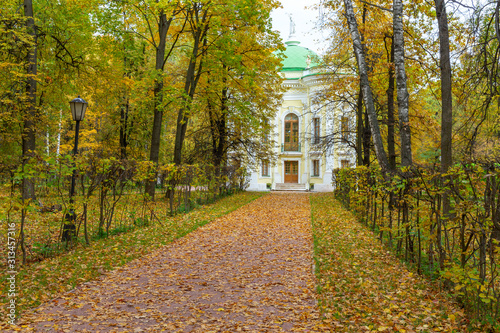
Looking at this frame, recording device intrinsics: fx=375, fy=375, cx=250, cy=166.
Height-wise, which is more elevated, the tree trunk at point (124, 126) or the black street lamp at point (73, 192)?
the tree trunk at point (124, 126)

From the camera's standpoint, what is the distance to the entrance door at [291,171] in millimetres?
31781

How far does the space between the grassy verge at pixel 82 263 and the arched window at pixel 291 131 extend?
22799 millimetres

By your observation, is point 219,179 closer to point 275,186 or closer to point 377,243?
point 377,243

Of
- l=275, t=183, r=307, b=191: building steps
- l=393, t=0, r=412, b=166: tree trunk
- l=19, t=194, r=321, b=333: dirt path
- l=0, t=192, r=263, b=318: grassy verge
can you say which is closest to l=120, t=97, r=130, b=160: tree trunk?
l=0, t=192, r=263, b=318: grassy verge

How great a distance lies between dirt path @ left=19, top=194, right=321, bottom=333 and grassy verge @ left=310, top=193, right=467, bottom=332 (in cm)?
27

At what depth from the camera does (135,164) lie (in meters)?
8.84

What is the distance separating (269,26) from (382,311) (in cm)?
1202

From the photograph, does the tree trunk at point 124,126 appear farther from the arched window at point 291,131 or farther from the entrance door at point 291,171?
the arched window at point 291,131

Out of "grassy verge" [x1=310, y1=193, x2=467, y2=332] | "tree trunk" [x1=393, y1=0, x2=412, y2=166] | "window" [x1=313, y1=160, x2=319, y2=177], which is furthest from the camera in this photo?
"window" [x1=313, y1=160, x2=319, y2=177]

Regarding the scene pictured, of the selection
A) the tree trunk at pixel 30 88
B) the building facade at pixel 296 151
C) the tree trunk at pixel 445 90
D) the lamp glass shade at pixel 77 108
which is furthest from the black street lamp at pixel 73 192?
the building facade at pixel 296 151

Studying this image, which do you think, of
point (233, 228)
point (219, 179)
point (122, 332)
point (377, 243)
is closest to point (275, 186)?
point (219, 179)

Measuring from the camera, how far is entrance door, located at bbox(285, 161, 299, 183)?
31.8m

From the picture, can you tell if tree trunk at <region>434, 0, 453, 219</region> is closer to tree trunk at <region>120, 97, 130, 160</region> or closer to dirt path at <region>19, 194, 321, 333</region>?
dirt path at <region>19, 194, 321, 333</region>

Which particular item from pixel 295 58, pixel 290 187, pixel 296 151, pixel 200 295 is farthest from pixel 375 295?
pixel 295 58
